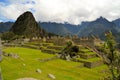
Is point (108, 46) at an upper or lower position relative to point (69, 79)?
upper

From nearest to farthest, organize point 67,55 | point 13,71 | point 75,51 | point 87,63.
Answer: point 13,71
point 87,63
point 67,55
point 75,51

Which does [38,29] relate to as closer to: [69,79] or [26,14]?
[26,14]

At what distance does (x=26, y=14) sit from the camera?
7461 inches

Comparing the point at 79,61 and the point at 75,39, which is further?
the point at 75,39

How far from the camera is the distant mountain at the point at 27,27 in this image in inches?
6814

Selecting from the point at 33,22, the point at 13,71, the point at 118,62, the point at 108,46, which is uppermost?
the point at 33,22

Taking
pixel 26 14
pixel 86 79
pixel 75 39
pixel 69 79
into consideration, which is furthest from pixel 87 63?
pixel 26 14

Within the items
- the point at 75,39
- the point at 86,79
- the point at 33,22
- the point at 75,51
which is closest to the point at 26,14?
the point at 33,22

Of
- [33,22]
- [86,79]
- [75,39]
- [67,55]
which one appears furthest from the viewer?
[33,22]

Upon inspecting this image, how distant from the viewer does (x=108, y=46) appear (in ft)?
41.7

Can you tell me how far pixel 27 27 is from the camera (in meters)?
177

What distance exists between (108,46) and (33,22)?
562 feet

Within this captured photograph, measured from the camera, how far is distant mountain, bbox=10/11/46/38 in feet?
568

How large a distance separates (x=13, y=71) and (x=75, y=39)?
62.5 meters
